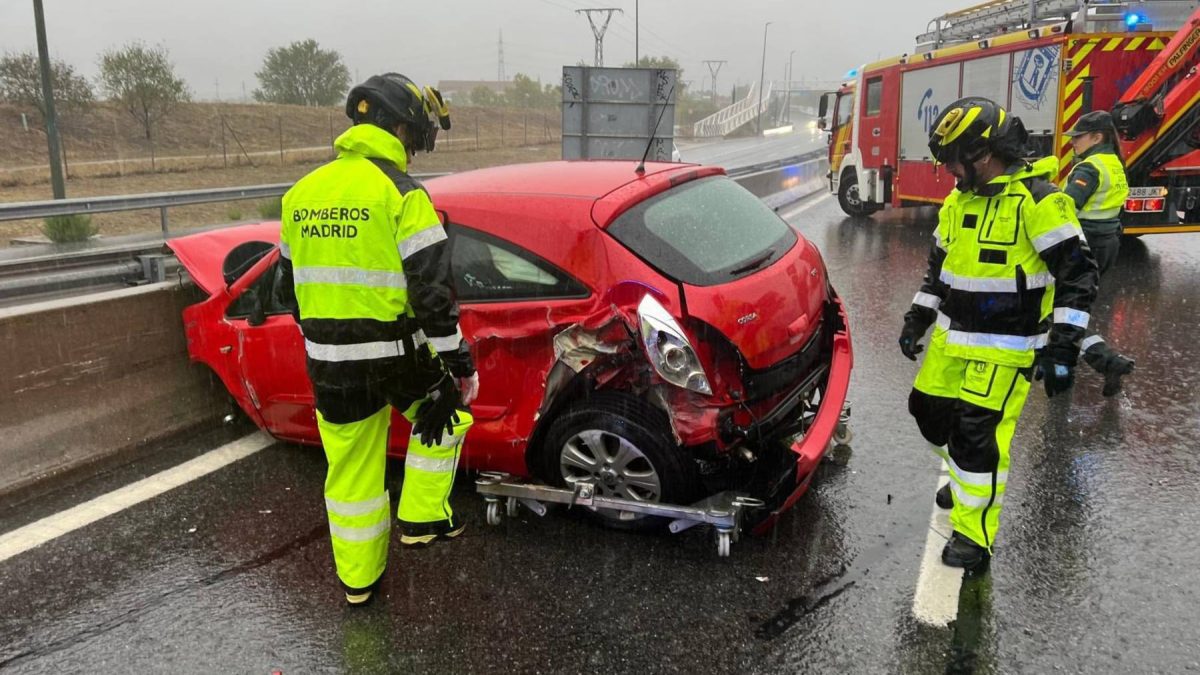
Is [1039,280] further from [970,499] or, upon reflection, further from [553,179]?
[553,179]

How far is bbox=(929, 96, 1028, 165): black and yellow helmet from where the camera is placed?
322 centimetres

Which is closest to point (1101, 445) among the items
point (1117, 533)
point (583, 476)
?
point (1117, 533)

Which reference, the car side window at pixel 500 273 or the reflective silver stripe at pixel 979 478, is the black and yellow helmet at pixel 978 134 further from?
the car side window at pixel 500 273

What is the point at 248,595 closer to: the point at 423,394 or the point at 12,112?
the point at 423,394

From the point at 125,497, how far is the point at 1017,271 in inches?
157

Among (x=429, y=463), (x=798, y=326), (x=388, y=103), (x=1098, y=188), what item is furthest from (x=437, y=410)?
(x=1098, y=188)

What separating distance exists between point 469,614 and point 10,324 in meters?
2.77

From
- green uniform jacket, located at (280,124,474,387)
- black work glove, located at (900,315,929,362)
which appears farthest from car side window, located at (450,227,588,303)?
black work glove, located at (900,315,929,362)

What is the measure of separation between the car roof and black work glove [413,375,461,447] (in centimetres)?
108

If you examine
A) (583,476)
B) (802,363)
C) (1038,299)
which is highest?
(1038,299)

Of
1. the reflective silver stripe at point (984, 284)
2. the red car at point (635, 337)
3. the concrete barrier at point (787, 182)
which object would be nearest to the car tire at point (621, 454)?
the red car at point (635, 337)

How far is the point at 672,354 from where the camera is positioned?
3.27 m

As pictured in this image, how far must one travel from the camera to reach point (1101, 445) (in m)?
4.49

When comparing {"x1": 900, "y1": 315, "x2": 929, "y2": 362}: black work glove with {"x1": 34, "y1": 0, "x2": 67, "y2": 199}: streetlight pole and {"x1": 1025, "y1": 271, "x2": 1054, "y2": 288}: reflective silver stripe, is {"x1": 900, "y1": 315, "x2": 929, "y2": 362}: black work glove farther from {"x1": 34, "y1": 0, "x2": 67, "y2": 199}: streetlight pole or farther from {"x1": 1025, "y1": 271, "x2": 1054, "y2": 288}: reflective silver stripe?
{"x1": 34, "y1": 0, "x2": 67, "y2": 199}: streetlight pole
